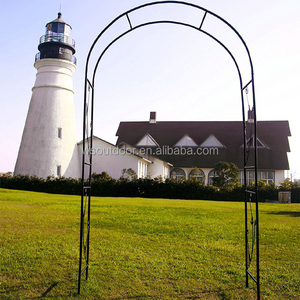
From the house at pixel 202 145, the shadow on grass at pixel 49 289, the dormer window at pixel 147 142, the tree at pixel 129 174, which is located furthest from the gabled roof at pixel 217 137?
the shadow on grass at pixel 49 289

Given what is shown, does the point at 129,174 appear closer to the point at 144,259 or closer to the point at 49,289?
the point at 144,259

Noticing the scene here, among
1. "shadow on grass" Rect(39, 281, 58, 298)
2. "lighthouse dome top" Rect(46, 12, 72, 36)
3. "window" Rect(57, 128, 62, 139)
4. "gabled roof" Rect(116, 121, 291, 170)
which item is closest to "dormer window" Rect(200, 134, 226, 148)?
"gabled roof" Rect(116, 121, 291, 170)

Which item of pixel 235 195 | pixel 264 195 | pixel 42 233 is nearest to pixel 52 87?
pixel 235 195

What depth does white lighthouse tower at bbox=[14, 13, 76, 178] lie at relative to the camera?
83.6 ft

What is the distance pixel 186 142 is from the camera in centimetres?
3516

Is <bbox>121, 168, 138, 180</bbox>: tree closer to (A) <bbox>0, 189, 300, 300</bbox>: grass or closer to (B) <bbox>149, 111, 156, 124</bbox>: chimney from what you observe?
(B) <bbox>149, 111, 156, 124</bbox>: chimney

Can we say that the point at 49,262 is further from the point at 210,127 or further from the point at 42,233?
the point at 210,127

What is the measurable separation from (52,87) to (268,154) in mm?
20799

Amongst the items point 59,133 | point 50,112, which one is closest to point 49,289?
point 59,133

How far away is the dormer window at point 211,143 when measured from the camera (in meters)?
34.6

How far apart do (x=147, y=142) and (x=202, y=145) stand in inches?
223

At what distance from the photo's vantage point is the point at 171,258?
6.40m

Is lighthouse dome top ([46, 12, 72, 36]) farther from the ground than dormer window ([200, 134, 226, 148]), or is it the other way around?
lighthouse dome top ([46, 12, 72, 36])

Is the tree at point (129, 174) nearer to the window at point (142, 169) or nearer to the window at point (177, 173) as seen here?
the window at point (142, 169)
